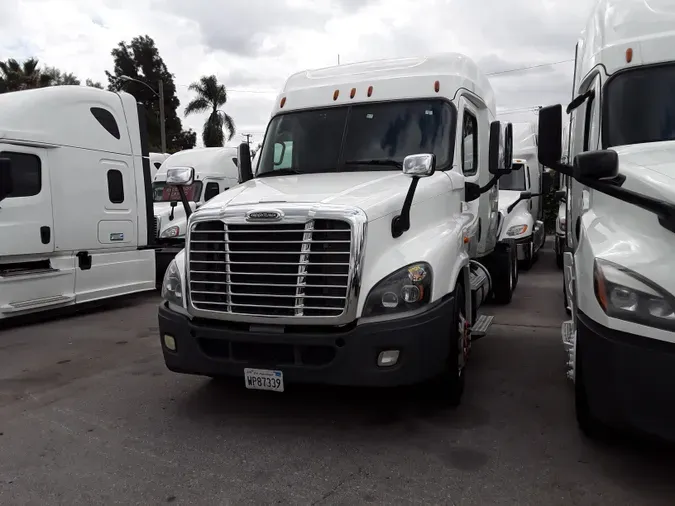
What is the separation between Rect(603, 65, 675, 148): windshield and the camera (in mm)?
4312

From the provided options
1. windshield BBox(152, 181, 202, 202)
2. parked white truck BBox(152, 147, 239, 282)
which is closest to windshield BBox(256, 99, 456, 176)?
parked white truck BBox(152, 147, 239, 282)

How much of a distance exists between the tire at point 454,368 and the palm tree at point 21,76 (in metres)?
35.5

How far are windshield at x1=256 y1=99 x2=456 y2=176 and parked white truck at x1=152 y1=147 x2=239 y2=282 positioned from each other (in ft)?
20.4

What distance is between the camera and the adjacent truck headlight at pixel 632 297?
2.95 metres

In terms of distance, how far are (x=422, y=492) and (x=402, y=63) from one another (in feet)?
13.6

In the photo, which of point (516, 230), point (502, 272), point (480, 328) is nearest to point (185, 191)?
point (516, 230)

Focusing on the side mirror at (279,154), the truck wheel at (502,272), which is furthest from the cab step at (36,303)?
the truck wheel at (502,272)

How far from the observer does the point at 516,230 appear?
11.7 meters

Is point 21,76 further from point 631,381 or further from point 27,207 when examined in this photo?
point 631,381

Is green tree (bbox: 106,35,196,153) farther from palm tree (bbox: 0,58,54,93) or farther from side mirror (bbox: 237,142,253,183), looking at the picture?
side mirror (bbox: 237,142,253,183)

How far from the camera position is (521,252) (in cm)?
1129

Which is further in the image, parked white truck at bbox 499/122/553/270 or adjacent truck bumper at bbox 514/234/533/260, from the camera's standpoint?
parked white truck at bbox 499/122/553/270

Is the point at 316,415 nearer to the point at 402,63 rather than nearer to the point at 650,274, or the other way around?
the point at 650,274

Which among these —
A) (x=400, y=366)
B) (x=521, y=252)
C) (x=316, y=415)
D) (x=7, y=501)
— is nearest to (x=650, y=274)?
(x=400, y=366)
